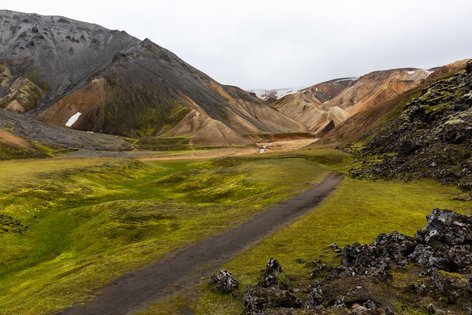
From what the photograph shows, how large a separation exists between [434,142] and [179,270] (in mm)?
78370

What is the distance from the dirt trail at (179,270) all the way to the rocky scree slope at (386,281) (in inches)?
187

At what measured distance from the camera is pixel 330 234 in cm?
4809

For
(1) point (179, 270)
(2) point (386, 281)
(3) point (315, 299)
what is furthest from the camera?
(1) point (179, 270)

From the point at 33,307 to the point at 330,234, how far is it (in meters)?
31.1

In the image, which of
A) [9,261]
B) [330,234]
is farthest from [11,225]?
[330,234]

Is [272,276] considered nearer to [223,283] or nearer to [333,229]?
[223,283]

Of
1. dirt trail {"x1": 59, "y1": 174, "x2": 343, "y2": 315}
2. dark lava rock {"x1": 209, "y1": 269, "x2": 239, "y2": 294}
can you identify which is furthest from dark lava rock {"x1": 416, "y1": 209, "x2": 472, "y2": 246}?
dirt trail {"x1": 59, "y1": 174, "x2": 343, "y2": 315}

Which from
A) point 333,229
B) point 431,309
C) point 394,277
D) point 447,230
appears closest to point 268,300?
point 394,277

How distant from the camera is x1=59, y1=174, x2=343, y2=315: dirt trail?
31.6m

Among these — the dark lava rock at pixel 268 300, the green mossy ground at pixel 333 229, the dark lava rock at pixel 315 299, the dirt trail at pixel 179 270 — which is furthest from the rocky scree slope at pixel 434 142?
the dark lava rock at pixel 268 300

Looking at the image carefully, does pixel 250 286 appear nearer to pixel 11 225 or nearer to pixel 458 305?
pixel 458 305

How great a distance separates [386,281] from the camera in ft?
94.4

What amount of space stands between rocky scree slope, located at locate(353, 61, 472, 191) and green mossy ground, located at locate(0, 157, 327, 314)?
62.1 feet

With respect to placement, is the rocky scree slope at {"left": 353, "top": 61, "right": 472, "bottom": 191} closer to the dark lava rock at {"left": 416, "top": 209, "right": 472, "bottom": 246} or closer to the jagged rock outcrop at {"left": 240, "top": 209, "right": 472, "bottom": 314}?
the dark lava rock at {"left": 416, "top": 209, "right": 472, "bottom": 246}
